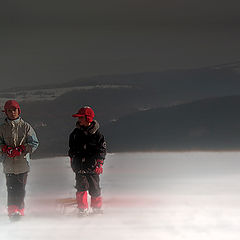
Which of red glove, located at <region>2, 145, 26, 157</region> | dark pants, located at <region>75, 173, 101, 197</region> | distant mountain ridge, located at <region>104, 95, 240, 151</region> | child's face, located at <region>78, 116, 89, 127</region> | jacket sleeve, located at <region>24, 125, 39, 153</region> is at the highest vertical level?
distant mountain ridge, located at <region>104, 95, 240, 151</region>

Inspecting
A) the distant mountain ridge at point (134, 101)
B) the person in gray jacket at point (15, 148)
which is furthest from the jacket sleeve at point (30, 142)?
the distant mountain ridge at point (134, 101)

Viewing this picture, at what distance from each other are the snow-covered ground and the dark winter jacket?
0.73 feet

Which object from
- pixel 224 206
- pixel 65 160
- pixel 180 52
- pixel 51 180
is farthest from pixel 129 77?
pixel 224 206

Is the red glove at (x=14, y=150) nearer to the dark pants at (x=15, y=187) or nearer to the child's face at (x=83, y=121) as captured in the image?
the dark pants at (x=15, y=187)

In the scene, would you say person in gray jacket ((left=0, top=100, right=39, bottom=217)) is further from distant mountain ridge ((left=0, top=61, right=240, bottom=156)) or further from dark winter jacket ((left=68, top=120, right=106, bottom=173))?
distant mountain ridge ((left=0, top=61, right=240, bottom=156))

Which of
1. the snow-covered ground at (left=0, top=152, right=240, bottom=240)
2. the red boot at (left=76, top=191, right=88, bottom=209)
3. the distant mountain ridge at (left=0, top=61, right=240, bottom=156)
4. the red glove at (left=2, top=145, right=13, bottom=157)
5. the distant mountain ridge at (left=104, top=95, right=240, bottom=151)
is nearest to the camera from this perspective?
the snow-covered ground at (left=0, top=152, right=240, bottom=240)

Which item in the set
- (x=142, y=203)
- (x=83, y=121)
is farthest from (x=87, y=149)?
(x=142, y=203)

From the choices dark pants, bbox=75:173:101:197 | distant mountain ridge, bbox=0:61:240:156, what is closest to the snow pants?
dark pants, bbox=75:173:101:197

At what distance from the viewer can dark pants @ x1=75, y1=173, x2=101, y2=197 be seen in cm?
166

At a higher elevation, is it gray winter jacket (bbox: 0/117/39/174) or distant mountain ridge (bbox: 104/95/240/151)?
distant mountain ridge (bbox: 104/95/240/151)

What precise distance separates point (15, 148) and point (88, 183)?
339 millimetres

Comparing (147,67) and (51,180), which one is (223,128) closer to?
(147,67)

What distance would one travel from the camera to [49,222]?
1.61 metres

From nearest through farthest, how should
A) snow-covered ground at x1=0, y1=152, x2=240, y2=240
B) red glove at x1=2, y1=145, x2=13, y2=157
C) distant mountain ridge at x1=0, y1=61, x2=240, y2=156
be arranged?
1. snow-covered ground at x1=0, y1=152, x2=240, y2=240
2. red glove at x1=2, y1=145, x2=13, y2=157
3. distant mountain ridge at x1=0, y1=61, x2=240, y2=156
